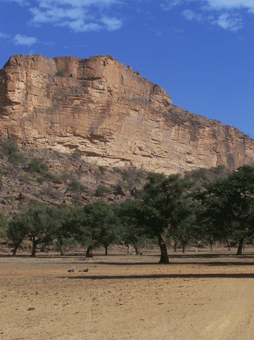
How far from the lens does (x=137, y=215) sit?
86.7 feet

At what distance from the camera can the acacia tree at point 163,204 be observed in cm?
2553

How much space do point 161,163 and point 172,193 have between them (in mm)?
74995

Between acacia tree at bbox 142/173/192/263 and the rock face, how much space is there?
201 ft

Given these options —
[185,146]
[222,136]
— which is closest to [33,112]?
[185,146]

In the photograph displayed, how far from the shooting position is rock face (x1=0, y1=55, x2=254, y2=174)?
8288 cm

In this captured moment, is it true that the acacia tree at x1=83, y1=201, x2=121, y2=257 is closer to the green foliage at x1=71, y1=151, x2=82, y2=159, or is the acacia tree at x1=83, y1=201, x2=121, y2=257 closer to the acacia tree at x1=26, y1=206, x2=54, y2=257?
the acacia tree at x1=26, y1=206, x2=54, y2=257

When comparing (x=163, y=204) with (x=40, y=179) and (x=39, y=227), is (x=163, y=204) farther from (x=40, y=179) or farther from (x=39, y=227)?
(x=40, y=179)

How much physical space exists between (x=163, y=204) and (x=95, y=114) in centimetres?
6713

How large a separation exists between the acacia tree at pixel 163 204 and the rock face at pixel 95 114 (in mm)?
61153

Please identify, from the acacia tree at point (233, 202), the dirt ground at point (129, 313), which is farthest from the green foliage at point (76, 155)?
the dirt ground at point (129, 313)

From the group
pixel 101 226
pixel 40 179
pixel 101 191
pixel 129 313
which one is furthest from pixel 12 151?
pixel 129 313

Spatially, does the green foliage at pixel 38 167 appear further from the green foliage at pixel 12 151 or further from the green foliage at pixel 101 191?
the green foliage at pixel 101 191

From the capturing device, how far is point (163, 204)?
25891 mm

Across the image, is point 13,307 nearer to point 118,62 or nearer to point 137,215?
point 137,215
